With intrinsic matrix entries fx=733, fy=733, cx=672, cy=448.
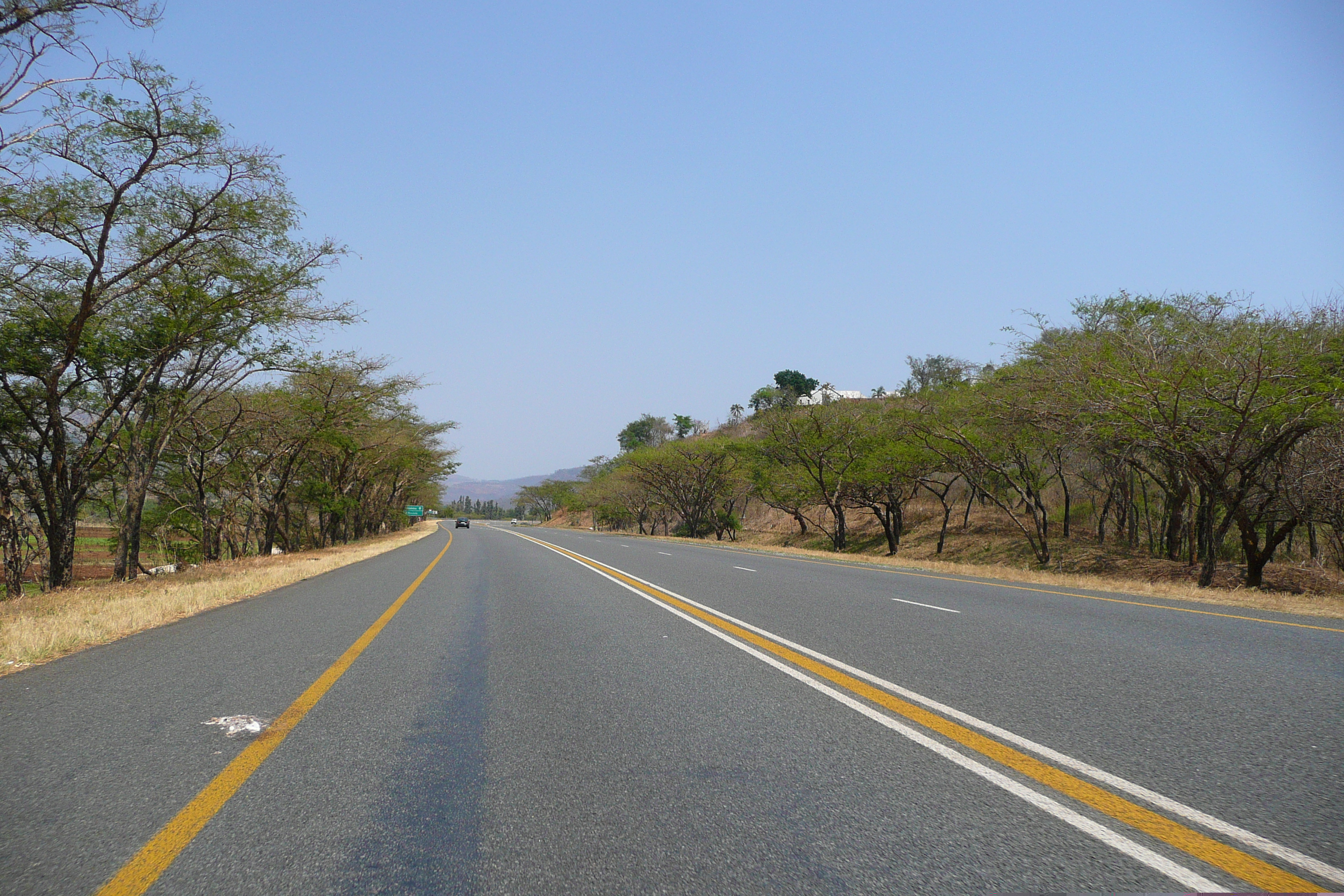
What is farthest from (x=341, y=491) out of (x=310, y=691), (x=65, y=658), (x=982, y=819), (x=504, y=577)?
(x=982, y=819)

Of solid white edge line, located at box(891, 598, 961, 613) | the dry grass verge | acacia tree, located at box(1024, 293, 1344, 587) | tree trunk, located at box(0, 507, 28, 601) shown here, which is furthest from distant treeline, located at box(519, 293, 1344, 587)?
tree trunk, located at box(0, 507, 28, 601)

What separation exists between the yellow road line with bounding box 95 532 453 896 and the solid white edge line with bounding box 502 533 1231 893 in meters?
3.75

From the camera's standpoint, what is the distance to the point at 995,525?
4484 cm

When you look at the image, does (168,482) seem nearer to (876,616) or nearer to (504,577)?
(504,577)

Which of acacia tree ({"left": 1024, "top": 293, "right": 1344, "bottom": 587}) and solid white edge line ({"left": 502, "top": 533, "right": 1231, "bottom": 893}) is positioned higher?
acacia tree ({"left": 1024, "top": 293, "right": 1344, "bottom": 587})

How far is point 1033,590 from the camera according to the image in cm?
1417

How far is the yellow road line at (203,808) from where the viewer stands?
2.85 metres

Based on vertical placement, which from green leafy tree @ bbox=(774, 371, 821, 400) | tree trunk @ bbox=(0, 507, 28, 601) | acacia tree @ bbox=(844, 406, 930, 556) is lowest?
tree trunk @ bbox=(0, 507, 28, 601)

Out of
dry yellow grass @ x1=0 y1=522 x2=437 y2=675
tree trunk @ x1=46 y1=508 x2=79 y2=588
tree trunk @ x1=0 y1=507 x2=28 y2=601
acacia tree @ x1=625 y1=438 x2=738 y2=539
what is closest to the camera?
dry yellow grass @ x1=0 y1=522 x2=437 y2=675

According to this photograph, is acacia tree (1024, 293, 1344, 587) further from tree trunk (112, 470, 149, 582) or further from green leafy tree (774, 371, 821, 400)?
green leafy tree (774, 371, 821, 400)

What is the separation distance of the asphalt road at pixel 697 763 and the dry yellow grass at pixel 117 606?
1.86ft

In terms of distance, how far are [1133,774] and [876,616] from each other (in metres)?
5.96

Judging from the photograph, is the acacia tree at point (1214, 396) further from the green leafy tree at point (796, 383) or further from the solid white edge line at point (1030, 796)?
the green leafy tree at point (796, 383)

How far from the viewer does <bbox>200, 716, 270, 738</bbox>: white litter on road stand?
15.4 feet
